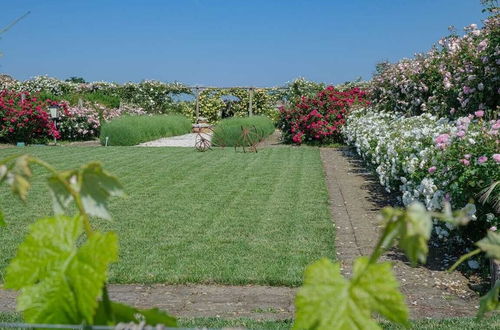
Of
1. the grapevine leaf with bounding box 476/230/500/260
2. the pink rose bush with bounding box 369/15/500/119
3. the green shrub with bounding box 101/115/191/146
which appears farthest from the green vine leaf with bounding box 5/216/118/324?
the green shrub with bounding box 101/115/191/146

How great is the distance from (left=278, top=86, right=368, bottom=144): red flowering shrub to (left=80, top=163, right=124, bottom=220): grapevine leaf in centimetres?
1571

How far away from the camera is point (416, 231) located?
0.41 m

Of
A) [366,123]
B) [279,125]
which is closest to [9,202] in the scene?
[366,123]

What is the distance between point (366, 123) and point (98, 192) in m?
12.0

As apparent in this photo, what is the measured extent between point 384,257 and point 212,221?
2083mm

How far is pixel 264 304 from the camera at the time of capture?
376cm

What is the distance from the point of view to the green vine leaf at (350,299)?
50 cm

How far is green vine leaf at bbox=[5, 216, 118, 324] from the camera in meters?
0.52

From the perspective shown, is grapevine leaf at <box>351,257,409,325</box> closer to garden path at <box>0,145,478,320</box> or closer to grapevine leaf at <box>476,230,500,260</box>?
grapevine leaf at <box>476,230,500,260</box>

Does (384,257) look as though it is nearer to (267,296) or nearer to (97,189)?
(267,296)

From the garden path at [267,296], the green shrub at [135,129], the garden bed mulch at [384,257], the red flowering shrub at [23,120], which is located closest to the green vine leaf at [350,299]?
the garden path at [267,296]

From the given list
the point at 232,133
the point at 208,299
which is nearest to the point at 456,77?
the point at 208,299

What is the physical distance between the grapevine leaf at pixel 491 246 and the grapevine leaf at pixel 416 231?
0.43 feet

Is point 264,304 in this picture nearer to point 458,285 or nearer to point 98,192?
point 458,285
